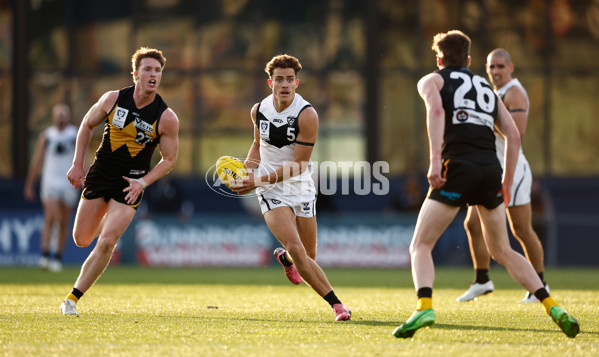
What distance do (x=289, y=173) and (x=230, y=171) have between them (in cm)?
51

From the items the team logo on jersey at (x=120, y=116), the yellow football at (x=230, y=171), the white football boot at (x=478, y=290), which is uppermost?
the team logo on jersey at (x=120, y=116)

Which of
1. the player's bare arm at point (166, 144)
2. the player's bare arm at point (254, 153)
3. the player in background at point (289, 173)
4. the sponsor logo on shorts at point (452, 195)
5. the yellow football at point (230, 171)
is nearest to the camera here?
the sponsor logo on shorts at point (452, 195)

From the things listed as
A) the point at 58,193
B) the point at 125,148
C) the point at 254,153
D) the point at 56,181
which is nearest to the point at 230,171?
the point at 254,153

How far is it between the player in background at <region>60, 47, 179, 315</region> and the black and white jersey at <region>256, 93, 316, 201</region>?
85cm

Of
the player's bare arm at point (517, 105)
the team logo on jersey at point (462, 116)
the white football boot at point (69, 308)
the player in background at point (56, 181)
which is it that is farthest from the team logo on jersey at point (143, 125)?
the player in background at point (56, 181)

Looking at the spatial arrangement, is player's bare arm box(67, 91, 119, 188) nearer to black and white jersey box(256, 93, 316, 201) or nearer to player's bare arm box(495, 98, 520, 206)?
black and white jersey box(256, 93, 316, 201)

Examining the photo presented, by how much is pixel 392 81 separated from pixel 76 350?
1792 centimetres

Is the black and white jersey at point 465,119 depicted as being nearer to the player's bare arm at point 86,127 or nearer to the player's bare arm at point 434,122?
the player's bare arm at point 434,122

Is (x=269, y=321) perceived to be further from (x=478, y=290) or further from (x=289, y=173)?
(x=478, y=290)

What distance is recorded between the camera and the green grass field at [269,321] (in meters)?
6.82

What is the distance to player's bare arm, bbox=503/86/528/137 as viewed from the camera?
34.1 feet

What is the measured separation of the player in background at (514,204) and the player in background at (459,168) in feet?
9.17

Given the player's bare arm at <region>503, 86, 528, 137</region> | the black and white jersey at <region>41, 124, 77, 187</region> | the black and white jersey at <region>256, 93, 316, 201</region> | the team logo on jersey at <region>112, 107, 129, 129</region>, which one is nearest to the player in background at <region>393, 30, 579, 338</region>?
the black and white jersey at <region>256, 93, 316, 201</region>

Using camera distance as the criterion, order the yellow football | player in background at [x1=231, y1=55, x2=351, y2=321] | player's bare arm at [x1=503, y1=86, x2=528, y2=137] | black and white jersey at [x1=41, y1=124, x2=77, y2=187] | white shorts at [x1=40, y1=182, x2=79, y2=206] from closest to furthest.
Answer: player in background at [x1=231, y1=55, x2=351, y2=321] < the yellow football < player's bare arm at [x1=503, y1=86, x2=528, y2=137] < white shorts at [x1=40, y1=182, x2=79, y2=206] < black and white jersey at [x1=41, y1=124, x2=77, y2=187]
